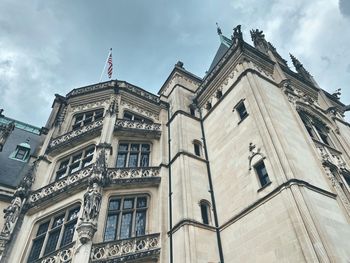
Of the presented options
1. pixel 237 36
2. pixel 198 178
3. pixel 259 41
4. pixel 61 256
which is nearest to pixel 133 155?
pixel 198 178

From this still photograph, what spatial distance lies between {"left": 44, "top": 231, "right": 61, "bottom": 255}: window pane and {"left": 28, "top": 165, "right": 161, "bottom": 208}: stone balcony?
1720 mm

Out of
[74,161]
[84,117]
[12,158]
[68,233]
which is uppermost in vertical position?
[84,117]

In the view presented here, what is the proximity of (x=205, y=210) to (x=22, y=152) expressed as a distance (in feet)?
48.0

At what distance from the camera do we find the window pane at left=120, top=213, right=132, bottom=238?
1382 centimetres

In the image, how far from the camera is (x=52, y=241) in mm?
13523

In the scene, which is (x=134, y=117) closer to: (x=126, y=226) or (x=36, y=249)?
(x=126, y=226)

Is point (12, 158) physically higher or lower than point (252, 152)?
higher

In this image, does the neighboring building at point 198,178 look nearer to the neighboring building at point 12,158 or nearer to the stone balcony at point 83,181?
the stone balcony at point 83,181

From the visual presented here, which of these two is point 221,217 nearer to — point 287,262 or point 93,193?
point 287,262

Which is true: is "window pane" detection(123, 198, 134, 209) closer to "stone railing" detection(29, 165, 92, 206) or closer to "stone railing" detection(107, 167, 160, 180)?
"stone railing" detection(107, 167, 160, 180)

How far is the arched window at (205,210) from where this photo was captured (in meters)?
14.6

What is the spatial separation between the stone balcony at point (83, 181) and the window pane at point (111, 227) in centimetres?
179

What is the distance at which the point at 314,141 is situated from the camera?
15.6 metres

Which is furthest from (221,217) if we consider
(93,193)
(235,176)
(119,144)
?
(119,144)
